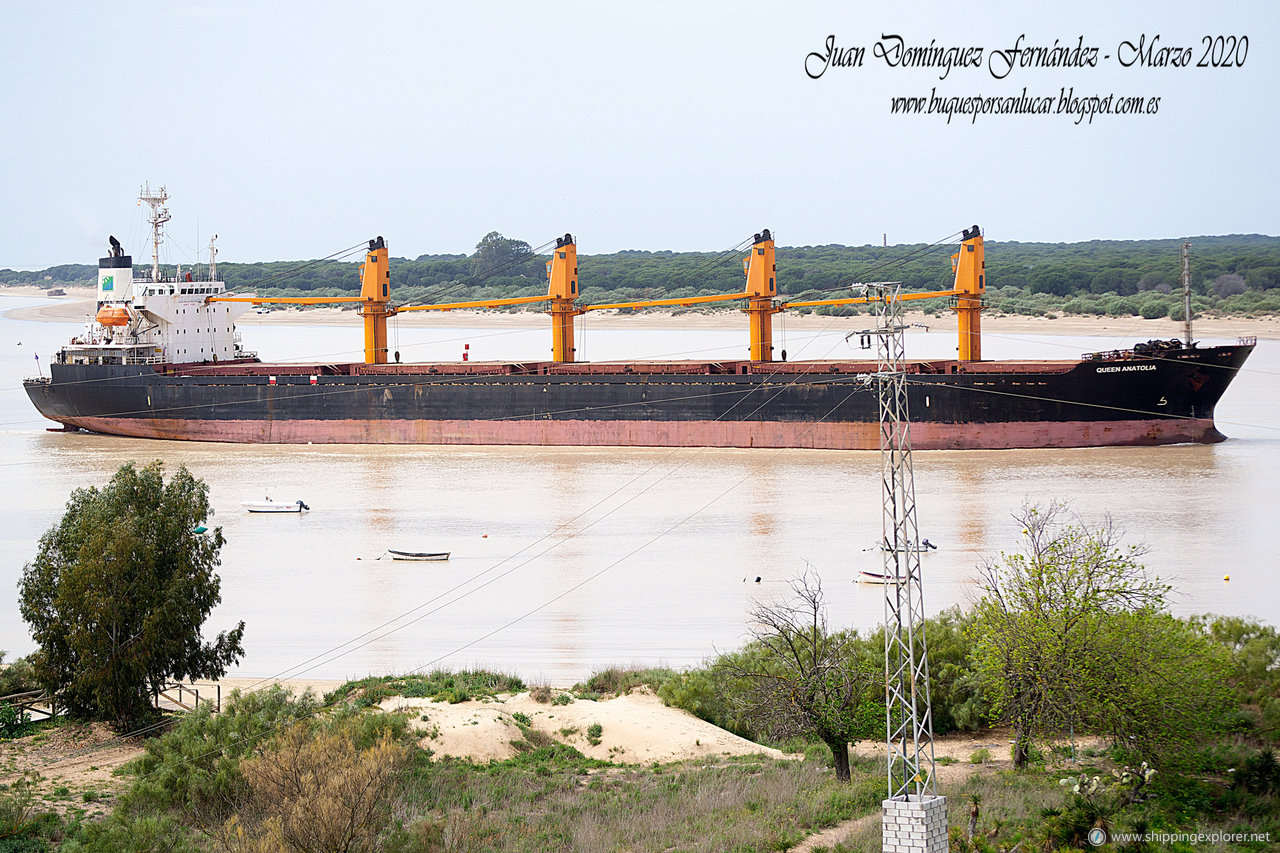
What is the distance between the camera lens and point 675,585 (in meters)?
17.3

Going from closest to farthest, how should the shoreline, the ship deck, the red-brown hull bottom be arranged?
1. the red-brown hull bottom
2. the ship deck
3. the shoreline

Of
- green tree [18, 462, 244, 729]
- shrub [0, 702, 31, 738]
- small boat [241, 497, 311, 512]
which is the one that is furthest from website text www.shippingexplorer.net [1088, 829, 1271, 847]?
small boat [241, 497, 311, 512]

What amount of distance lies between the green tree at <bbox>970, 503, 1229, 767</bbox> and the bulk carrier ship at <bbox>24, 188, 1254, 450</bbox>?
47.7ft

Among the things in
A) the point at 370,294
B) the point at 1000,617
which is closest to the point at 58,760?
the point at 1000,617

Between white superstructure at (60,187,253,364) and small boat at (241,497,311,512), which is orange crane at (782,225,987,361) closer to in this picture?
small boat at (241,497,311,512)

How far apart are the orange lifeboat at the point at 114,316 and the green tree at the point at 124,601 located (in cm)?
2269

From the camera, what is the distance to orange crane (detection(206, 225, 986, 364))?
30.2m

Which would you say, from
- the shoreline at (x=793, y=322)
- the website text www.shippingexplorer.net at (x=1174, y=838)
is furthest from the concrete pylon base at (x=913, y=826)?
the shoreline at (x=793, y=322)

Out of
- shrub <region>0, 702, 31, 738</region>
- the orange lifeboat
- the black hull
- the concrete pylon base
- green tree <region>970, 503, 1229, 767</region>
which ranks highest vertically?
the orange lifeboat

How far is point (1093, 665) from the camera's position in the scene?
32.5ft

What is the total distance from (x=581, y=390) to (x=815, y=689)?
20210mm

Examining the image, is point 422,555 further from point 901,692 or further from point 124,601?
point 901,692

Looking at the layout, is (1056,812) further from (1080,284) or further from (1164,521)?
(1080,284)

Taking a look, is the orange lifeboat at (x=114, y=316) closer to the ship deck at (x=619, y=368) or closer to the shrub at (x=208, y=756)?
the ship deck at (x=619, y=368)
